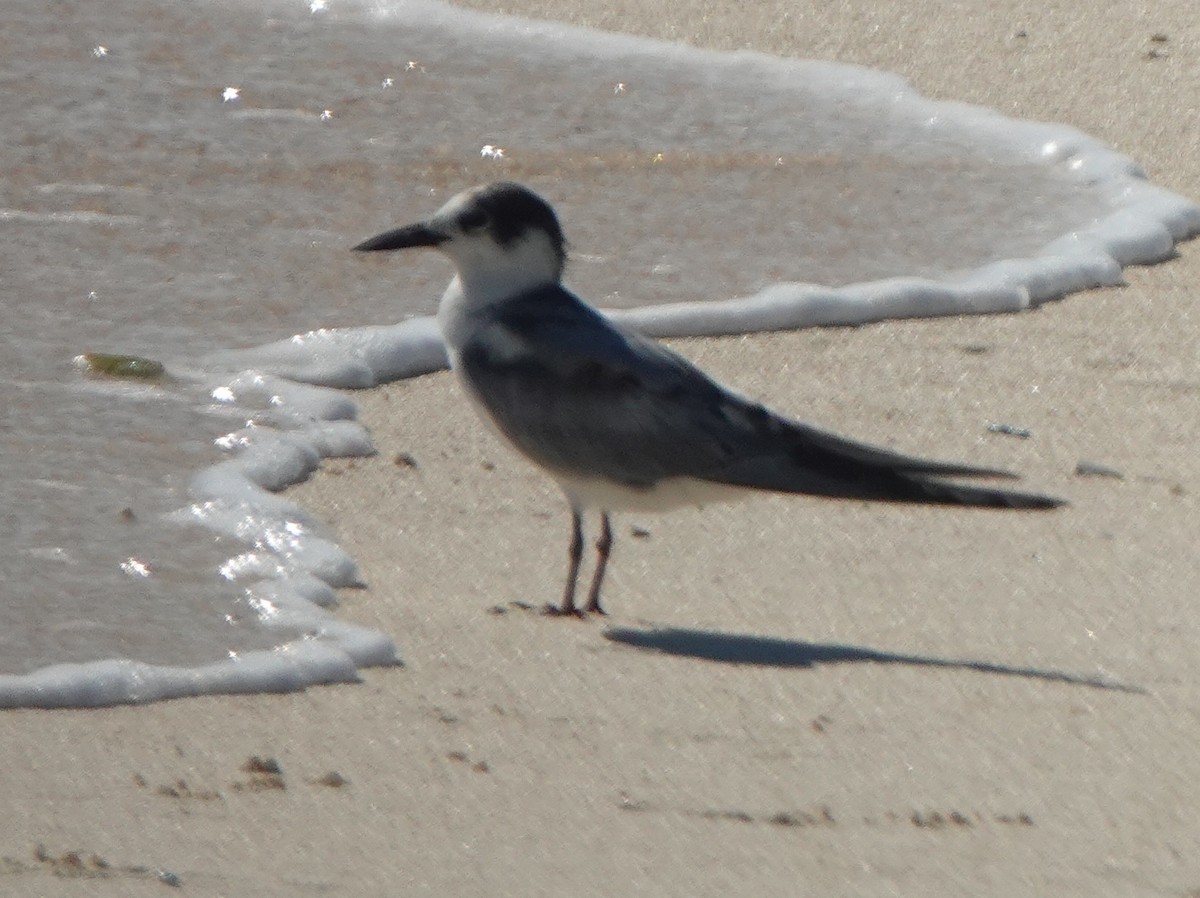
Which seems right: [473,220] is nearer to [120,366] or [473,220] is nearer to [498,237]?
[498,237]

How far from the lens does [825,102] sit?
8320 mm

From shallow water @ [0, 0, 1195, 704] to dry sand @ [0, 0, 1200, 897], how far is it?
0.36 meters

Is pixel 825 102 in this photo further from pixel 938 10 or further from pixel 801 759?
pixel 801 759

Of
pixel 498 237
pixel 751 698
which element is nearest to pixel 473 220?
pixel 498 237

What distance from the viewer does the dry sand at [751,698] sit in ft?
10.4

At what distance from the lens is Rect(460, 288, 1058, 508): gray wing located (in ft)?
14.5

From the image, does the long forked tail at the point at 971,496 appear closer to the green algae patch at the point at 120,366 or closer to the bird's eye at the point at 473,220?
the bird's eye at the point at 473,220

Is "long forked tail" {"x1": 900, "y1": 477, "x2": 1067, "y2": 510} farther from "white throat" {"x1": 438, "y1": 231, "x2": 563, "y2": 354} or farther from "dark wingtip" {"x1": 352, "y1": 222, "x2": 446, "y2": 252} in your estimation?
"dark wingtip" {"x1": 352, "y1": 222, "x2": 446, "y2": 252}

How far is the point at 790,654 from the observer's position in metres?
4.14

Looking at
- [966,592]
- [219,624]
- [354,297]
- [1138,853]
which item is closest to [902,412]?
[966,592]

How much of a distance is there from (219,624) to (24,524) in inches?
25.4

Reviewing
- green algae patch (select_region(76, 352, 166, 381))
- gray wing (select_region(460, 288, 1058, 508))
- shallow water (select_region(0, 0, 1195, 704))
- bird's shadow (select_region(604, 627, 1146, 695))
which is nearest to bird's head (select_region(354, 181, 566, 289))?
gray wing (select_region(460, 288, 1058, 508))

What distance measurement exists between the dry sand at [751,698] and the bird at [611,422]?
0.21 meters

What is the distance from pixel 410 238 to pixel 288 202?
7.24 feet
